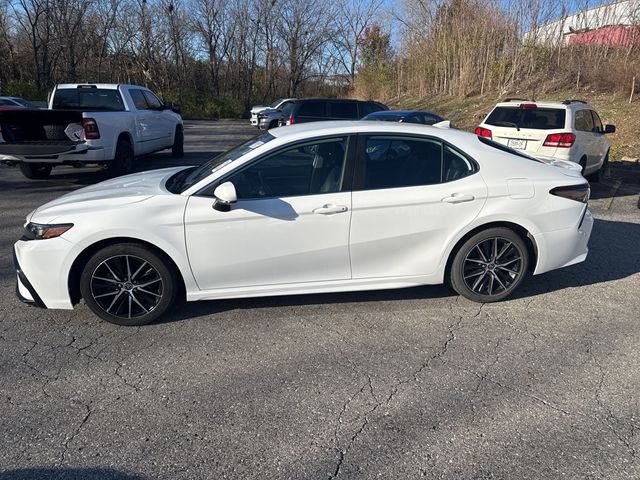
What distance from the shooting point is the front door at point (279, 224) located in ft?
11.7

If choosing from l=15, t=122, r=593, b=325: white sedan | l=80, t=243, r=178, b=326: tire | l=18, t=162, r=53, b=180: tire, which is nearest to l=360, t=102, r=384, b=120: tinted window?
l=18, t=162, r=53, b=180: tire

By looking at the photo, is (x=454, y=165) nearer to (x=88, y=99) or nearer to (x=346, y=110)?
(x=88, y=99)

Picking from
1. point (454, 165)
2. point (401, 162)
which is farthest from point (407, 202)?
point (454, 165)

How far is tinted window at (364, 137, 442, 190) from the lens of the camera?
383 centimetres

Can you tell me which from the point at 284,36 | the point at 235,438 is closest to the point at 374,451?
the point at 235,438

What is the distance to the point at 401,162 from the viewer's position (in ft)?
12.8

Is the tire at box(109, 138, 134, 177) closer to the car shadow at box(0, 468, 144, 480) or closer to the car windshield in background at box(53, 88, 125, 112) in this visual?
the car windshield in background at box(53, 88, 125, 112)

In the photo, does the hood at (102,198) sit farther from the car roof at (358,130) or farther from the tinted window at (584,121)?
the tinted window at (584,121)

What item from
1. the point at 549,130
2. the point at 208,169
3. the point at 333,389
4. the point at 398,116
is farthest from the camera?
the point at 398,116

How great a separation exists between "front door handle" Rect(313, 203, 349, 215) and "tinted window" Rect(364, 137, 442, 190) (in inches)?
11.0

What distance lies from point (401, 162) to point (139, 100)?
8.38 meters

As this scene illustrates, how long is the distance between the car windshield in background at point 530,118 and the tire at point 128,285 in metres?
7.14

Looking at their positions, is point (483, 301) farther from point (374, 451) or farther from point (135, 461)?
point (135, 461)

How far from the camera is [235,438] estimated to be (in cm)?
255
